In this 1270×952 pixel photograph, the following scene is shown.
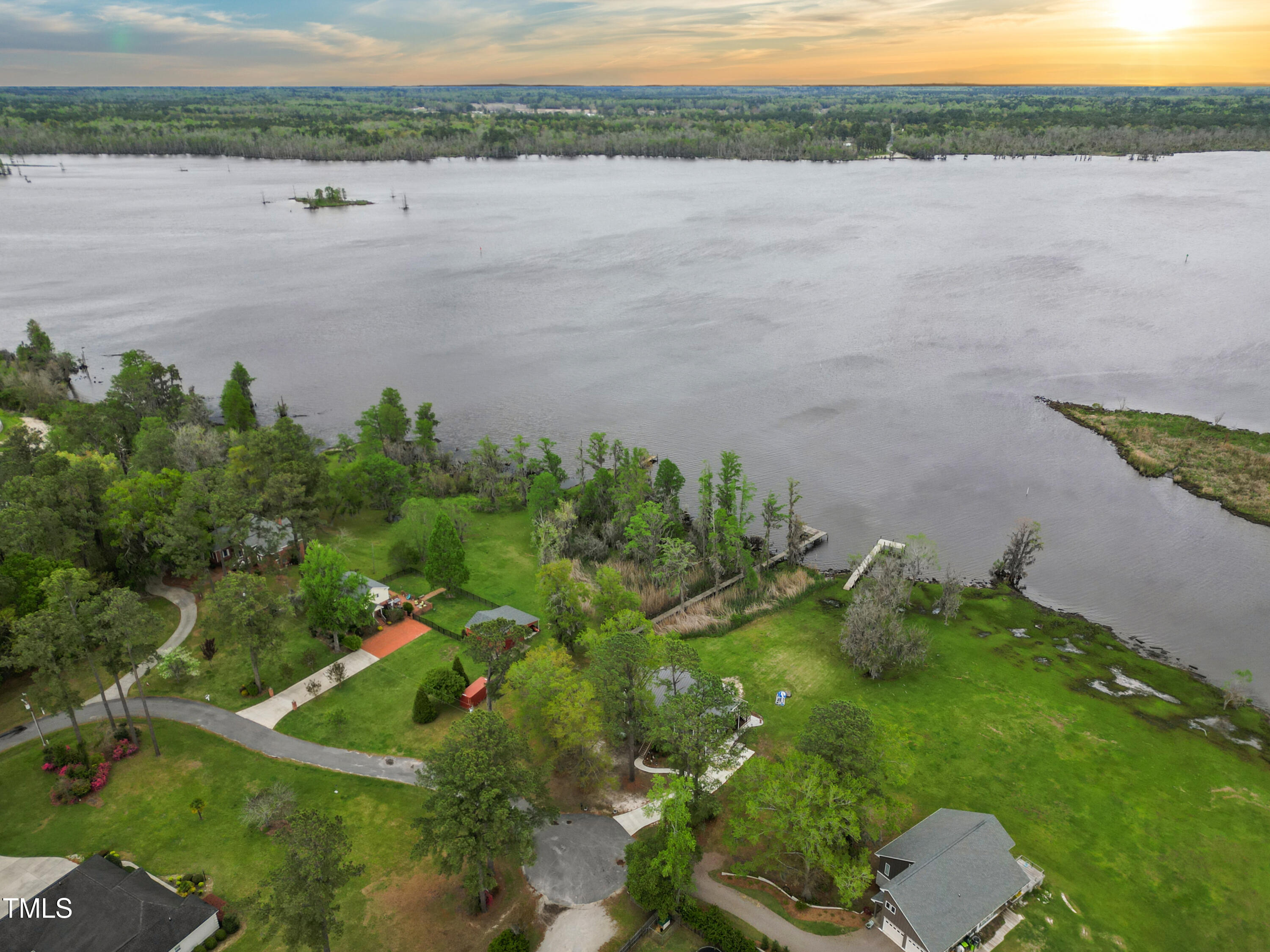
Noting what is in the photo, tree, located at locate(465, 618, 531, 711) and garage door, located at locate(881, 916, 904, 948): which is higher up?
tree, located at locate(465, 618, 531, 711)

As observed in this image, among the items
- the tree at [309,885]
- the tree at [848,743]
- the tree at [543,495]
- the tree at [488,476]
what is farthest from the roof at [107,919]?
the tree at [488,476]

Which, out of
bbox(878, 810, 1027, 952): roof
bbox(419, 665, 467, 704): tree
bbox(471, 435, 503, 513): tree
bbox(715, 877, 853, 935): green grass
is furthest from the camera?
bbox(471, 435, 503, 513): tree

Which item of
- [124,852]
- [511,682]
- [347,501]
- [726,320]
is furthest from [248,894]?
[726,320]

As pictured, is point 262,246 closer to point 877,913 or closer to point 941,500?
point 941,500

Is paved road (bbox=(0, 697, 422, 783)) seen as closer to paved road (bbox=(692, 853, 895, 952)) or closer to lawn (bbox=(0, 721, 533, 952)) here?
lawn (bbox=(0, 721, 533, 952))

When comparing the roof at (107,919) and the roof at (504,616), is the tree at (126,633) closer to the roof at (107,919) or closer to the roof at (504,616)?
the roof at (107,919)

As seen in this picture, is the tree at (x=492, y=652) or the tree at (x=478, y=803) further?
the tree at (x=492, y=652)

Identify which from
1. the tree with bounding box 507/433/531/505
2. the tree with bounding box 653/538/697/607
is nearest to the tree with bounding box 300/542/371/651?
the tree with bounding box 507/433/531/505
